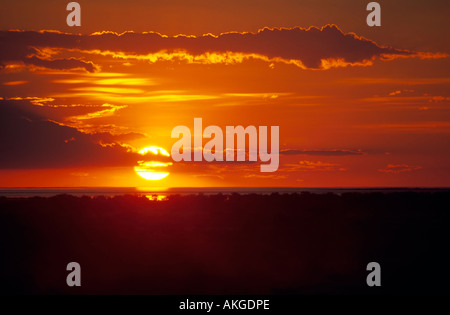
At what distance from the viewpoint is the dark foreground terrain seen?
20892mm

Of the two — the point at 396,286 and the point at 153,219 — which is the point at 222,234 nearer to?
the point at 153,219

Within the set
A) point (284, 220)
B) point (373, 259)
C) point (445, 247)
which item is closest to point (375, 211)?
point (284, 220)

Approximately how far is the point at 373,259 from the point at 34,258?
12.7 meters

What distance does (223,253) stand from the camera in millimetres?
26516

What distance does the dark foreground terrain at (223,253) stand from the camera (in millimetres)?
20892

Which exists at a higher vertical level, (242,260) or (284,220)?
(284,220)

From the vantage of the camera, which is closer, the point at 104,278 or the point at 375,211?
the point at 104,278

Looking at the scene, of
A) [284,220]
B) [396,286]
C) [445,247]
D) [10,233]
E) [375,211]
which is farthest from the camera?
[375,211]

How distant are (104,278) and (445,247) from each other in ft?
48.6
